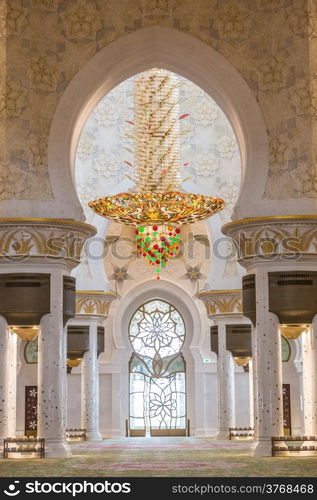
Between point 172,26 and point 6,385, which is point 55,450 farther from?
point 172,26

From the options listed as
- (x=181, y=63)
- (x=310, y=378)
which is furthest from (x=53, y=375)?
(x=181, y=63)

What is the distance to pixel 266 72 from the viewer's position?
13.4m

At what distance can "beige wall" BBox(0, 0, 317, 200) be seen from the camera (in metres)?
13.2

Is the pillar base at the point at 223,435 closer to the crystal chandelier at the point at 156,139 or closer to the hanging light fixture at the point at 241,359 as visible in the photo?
the hanging light fixture at the point at 241,359

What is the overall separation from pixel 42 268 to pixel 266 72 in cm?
414

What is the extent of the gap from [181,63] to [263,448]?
5.61 m

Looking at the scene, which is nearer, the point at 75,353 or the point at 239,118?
the point at 239,118

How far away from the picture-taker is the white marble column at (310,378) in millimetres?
12992

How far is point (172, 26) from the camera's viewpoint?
13766 millimetres

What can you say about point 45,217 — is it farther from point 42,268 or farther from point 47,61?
point 47,61

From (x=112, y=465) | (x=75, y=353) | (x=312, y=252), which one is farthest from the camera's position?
(x=75, y=353)

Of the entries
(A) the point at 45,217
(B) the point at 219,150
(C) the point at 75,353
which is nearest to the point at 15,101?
(A) the point at 45,217

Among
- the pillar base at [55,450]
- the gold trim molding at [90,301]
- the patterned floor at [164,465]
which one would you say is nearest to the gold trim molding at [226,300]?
the gold trim molding at [90,301]

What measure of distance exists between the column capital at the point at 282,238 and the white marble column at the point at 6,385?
3.53 meters
